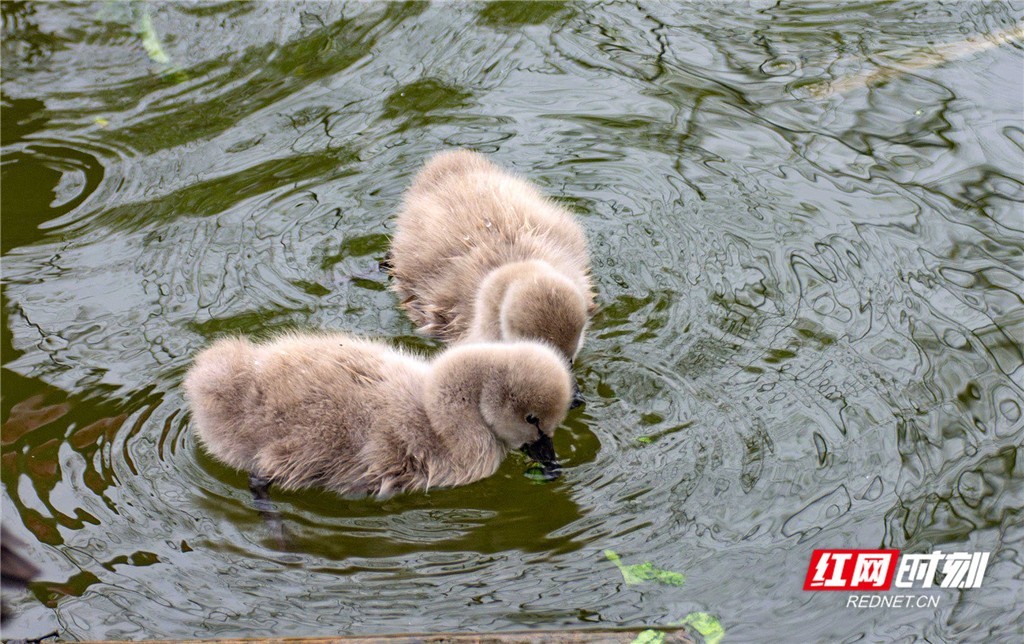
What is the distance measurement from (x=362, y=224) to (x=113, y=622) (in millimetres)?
2750

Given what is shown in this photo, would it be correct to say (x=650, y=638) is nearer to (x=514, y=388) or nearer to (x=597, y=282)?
(x=514, y=388)

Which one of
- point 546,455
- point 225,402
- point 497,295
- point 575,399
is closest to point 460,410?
point 546,455

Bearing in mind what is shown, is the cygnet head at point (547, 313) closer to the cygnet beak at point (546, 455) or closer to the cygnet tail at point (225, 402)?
the cygnet beak at point (546, 455)

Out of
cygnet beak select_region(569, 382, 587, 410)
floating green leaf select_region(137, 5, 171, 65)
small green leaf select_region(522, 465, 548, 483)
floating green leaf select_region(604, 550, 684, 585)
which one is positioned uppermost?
floating green leaf select_region(137, 5, 171, 65)

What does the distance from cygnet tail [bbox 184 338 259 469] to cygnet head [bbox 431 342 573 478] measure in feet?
2.51

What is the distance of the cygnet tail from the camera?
488cm

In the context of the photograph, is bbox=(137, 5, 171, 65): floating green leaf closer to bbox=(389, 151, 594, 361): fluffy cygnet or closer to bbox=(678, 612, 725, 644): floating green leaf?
bbox=(389, 151, 594, 361): fluffy cygnet

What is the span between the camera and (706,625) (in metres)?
4.19

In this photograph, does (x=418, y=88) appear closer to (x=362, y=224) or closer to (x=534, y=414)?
(x=362, y=224)

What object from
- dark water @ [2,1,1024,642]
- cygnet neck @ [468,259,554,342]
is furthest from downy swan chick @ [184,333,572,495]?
cygnet neck @ [468,259,554,342]

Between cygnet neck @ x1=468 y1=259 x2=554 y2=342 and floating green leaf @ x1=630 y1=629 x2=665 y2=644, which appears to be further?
cygnet neck @ x1=468 y1=259 x2=554 y2=342

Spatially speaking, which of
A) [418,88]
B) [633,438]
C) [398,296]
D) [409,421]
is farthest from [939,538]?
[418,88]

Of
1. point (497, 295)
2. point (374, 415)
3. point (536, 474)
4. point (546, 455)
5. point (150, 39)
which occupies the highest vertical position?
point (150, 39)

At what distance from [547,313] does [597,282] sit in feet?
3.20
